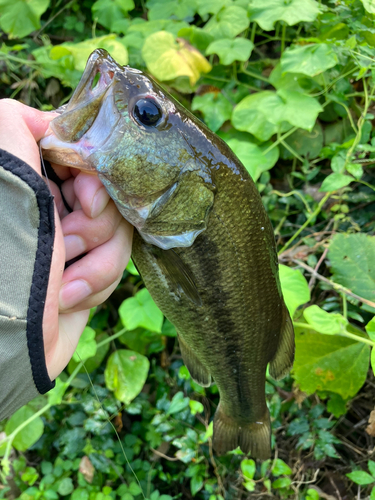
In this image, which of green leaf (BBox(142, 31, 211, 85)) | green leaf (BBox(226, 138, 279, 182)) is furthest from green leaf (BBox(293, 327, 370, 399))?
green leaf (BBox(142, 31, 211, 85))

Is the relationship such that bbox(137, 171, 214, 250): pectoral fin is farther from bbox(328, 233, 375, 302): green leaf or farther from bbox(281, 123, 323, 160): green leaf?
bbox(281, 123, 323, 160): green leaf

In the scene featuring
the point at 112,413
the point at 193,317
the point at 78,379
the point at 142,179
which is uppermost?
the point at 142,179

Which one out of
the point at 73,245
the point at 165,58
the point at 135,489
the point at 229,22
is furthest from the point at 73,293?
the point at 229,22

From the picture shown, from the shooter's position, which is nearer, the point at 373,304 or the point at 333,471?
the point at 373,304

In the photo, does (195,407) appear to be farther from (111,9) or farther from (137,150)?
(111,9)

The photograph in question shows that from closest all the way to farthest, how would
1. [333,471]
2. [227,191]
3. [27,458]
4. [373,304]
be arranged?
[227,191]
[373,304]
[333,471]
[27,458]

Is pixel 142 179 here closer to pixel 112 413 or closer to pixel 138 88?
pixel 138 88

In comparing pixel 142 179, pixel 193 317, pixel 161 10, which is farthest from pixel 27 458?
pixel 161 10
